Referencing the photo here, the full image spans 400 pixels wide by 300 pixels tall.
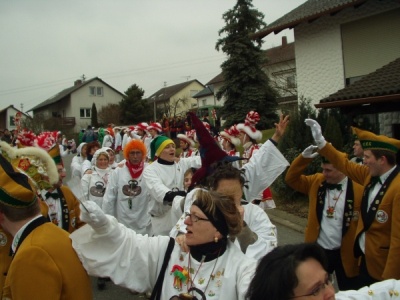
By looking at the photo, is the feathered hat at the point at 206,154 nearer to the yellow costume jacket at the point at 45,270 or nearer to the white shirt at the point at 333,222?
the white shirt at the point at 333,222

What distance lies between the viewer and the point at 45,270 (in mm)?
2047

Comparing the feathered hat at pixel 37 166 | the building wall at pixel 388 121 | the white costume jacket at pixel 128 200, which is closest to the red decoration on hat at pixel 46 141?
the white costume jacket at pixel 128 200

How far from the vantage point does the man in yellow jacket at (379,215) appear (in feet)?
11.5

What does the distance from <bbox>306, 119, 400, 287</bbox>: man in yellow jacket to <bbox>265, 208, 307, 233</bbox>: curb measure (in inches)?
171

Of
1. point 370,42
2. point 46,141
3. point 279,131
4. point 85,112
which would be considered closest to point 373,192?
point 279,131

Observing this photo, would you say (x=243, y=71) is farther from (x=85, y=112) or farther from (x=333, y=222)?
(x=85, y=112)

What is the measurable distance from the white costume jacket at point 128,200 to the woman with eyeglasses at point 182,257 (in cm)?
381

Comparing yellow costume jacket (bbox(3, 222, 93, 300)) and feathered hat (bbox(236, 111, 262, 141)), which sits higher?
feathered hat (bbox(236, 111, 262, 141))

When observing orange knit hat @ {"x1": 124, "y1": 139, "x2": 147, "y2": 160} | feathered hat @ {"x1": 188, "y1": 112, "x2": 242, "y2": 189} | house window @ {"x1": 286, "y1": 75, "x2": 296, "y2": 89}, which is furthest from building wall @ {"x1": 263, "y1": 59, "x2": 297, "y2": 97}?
feathered hat @ {"x1": 188, "y1": 112, "x2": 242, "y2": 189}

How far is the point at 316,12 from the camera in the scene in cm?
1489

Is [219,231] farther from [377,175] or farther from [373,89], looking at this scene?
[373,89]

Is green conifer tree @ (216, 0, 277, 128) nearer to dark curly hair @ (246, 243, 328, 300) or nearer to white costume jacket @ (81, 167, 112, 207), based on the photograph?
white costume jacket @ (81, 167, 112, 207)

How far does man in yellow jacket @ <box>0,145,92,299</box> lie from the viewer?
6.66ft

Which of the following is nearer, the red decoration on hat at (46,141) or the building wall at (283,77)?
the red decoration on hat at (46,141)
